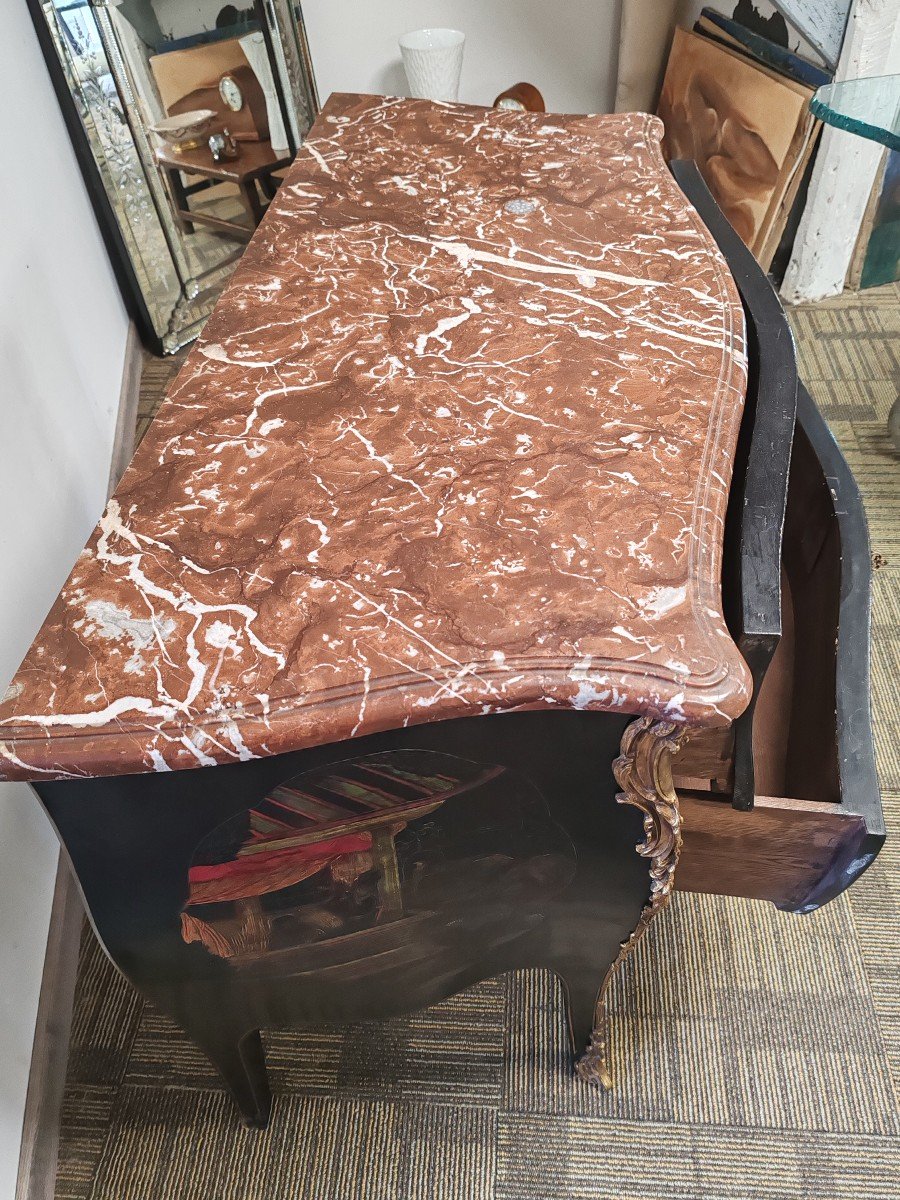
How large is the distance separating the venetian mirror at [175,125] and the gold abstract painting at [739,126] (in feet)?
3.33

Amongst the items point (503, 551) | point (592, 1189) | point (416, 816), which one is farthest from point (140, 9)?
point (592, 1189)

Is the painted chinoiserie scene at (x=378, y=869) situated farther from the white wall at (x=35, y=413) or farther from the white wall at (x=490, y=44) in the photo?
the white wall at (x=490, y=44)

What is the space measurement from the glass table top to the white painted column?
0.37 metres

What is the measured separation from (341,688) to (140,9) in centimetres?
188

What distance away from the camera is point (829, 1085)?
1.06m

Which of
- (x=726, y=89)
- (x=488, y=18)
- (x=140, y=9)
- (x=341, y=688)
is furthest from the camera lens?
(x=488, y=18)

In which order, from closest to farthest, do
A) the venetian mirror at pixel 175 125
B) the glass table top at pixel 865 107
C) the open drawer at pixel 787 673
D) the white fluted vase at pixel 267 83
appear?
the open drawer at pixel 787 673 < the glass table top at pixel 865 107 < the venetian mirror at pixel 175 125 < the white fluted vase at pixel 267 83

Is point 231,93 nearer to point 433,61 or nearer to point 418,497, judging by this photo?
point 433,61

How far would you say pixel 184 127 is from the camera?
1.95m

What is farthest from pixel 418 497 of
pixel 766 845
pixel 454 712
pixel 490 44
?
pixel 490 44

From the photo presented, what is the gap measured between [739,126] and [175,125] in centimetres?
133

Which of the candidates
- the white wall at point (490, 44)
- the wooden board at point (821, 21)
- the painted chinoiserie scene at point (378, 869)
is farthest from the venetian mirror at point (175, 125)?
the painted chinoiserie scene at point (378, 869)

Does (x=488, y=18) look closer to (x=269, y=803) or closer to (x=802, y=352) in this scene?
(x=802, y=352)

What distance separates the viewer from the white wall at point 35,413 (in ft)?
3.41
